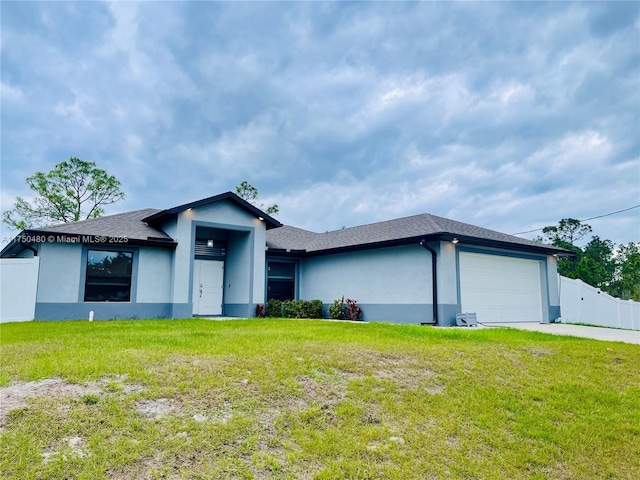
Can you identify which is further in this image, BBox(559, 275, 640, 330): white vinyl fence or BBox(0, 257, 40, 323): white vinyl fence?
BBox(559, 275, 640, 330): white vinyl fence

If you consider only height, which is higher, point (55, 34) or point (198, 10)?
point (198, 10)

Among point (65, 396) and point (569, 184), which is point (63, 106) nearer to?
point (65, 396)

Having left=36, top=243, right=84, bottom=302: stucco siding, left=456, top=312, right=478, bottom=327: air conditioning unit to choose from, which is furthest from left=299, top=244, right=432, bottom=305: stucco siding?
left=36, top=243, right=84, bottom=302: stucco siding

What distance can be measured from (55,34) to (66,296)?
25.7 ft

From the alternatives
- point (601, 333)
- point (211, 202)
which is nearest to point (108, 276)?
point (211, 202)

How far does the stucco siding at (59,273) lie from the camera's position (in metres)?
12.2

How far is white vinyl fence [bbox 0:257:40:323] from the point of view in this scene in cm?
1169

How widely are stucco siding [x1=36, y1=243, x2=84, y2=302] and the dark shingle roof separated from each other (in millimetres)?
538

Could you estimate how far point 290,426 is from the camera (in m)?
3.63

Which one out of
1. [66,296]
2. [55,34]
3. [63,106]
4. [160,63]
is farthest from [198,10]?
[66,296]

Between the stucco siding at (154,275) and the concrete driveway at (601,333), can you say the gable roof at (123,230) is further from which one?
the concrete driveway at (601,333)

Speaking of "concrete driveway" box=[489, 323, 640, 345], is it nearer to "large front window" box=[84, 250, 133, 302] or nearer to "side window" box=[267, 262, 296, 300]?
"side window" box=[267, 262, 296, 300]

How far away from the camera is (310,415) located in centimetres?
384

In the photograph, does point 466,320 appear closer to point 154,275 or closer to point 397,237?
point 397,237
